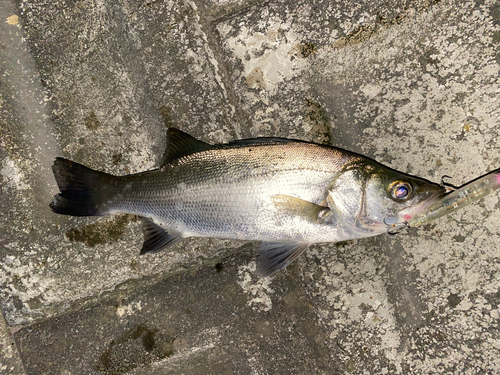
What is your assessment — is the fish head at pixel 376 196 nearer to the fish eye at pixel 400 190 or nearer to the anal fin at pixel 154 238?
the fish eye at pixel 400 190

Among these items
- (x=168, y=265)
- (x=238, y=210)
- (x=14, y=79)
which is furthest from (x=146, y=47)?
(x=168, y=265)

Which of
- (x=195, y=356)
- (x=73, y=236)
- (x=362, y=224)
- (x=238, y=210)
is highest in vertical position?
(x=73, y=236)

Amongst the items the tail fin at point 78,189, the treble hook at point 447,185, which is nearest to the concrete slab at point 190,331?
the tail fin at point 78,189

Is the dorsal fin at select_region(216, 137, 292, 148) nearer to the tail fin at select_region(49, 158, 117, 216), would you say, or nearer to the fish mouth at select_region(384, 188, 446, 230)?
the fish mouth at select_region(384, 188, 446, 230)

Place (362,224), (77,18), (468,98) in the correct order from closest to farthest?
1. (362,224)
2. (468,98)
3. (77,18)

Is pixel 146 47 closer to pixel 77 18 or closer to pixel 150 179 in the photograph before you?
pixel 77 18

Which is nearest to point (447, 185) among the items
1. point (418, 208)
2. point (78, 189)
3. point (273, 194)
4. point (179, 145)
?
point (418, 208)
